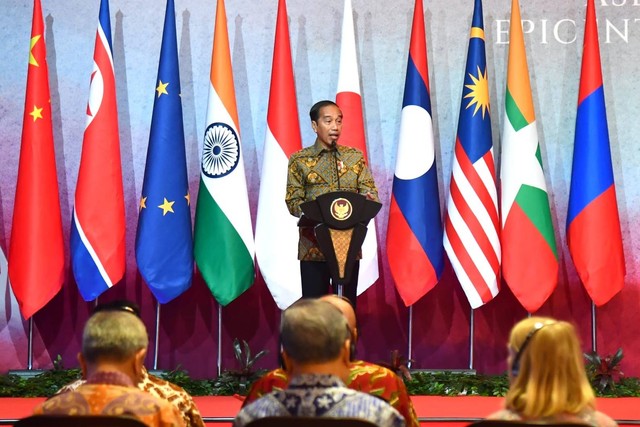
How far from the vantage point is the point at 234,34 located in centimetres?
705

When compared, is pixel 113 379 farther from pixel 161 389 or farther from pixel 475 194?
pixel 475 194

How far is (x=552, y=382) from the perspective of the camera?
2344 mm

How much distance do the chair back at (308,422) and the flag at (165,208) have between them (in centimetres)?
441

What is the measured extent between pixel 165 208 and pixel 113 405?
4.20 metres

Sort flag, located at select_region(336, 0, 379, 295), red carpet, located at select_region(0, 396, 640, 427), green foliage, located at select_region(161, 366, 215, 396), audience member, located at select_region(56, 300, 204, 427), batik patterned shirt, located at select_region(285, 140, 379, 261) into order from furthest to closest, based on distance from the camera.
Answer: flag, located at select_region(336, 0, 379, 295), green foliage, located at select_region(161, 366, 215, 396), batik patterned shirt, located at select_region(285, 140, 379, 261), red carpet, located at select_region(0, 396, 640, 427), audience member, located at select_region(56, 300, 204, 427)

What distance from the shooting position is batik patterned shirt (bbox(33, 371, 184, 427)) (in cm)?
244

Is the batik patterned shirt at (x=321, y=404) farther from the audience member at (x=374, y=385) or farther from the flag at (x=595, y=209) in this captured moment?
the flag at (x=595, y=209)

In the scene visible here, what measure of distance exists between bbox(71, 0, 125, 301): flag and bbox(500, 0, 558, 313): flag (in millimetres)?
2496

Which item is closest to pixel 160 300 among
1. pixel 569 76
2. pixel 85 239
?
pixel 85 239

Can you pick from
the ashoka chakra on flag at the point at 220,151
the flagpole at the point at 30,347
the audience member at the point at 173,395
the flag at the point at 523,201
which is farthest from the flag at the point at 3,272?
the audience member at the point at 173,395

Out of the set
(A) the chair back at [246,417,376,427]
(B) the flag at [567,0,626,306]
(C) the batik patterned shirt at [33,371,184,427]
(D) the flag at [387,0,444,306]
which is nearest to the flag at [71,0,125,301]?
(D) the flag at [387,0,444,306]

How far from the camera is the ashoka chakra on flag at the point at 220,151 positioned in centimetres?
662

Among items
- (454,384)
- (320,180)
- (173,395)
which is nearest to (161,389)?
(173,395)

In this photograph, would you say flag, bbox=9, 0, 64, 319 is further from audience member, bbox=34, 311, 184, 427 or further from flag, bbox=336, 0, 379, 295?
audience member, bbox=34, 311, 184, 427
